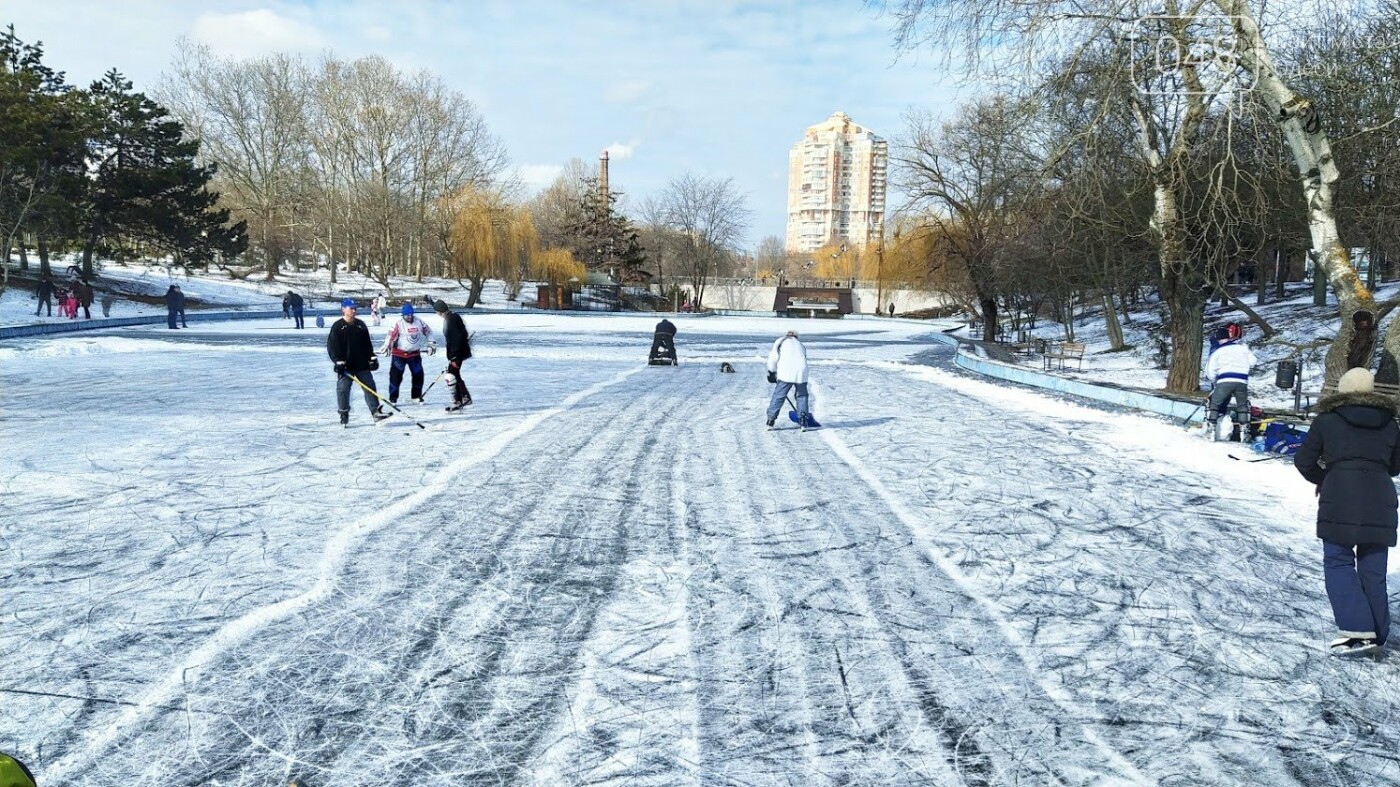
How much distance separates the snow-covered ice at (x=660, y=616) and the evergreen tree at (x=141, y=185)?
32915mm

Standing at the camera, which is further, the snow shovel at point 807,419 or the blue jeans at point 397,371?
the blue jeans at point 397,371

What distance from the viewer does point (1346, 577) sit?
4.28 m

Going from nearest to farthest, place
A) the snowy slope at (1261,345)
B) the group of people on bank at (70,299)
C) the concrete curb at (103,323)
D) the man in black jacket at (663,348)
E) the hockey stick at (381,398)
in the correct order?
the hockey stick at (381,398), the snowy slope at (1261,345), the man in black jacket at (663,348), the concrete curb at (103,323), the group of people on bank at (70,299)

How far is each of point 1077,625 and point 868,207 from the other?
187 meters

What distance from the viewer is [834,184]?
18538 centimetres

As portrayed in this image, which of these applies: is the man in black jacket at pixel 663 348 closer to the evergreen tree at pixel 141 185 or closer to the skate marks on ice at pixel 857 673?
the skate marks on ice at pixel 857 673

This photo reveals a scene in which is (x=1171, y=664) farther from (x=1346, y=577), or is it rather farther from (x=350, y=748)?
(x=350, y=748)

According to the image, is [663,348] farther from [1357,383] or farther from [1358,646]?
[1358,646]

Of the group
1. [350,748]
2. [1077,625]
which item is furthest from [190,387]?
[1077,625]

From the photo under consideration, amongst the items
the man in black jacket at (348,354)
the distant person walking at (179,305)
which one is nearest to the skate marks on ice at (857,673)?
the man in black jacket at (348,354)

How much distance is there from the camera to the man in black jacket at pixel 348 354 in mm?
10492

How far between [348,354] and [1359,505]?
387 inches

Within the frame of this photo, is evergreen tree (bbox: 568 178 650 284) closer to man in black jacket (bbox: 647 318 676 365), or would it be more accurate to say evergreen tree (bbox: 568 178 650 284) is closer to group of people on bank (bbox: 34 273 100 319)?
group of people on bank (bbox: 34 273 100 319)

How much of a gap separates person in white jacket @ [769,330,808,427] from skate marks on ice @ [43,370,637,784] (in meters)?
4.74
